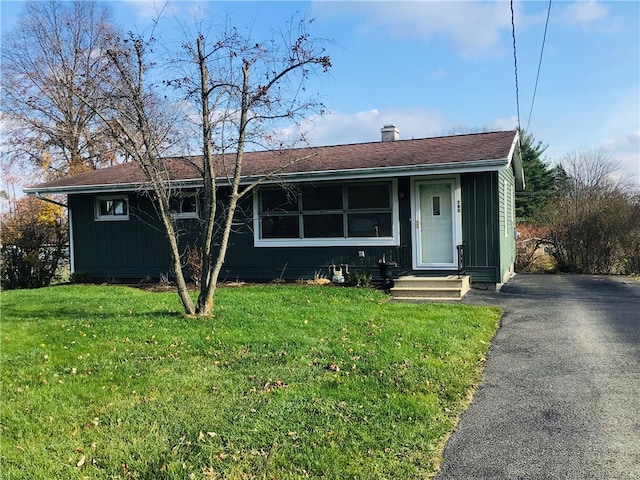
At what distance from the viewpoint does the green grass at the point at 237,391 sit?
3.19 metres

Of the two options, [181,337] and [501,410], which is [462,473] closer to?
[501,410]

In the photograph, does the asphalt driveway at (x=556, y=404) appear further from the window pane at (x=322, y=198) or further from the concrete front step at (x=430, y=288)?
the window pane at (x=322, y=198)

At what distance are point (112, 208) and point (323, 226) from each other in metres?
6.19

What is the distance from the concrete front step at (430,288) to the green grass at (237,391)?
1.51 metres

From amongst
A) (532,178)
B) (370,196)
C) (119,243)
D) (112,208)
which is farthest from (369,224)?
(532,178)

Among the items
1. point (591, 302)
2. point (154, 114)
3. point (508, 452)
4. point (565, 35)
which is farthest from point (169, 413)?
point (565, 35)

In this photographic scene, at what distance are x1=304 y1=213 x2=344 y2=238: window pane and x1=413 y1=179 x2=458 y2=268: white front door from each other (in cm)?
175

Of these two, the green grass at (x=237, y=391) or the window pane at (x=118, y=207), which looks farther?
the window pane at (x=118, y=207)

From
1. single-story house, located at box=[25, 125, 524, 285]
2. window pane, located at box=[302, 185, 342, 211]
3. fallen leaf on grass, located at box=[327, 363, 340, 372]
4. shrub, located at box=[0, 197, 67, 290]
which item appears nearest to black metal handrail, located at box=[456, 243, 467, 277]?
single-story house, located at box=[25, 125, 524, 285]

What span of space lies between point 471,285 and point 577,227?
607 cm

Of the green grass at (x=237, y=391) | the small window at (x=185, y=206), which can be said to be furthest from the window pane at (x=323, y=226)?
the green grass at (x=237, y=391)

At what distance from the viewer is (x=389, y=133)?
14820 millimetres

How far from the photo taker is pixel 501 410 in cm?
405

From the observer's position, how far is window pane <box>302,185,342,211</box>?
11609mm
